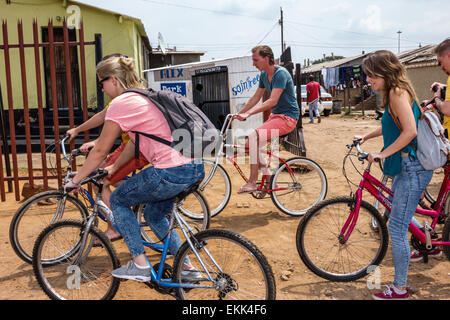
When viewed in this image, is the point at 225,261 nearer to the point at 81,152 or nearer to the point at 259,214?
the point at 81,152

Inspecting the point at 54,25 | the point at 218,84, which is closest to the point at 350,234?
the point at 218,84

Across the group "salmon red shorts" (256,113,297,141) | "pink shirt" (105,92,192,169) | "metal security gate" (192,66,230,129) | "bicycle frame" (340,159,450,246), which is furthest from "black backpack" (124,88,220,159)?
"metal security gate" (192,66,230,129)

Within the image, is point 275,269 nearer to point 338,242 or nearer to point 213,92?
point 338,242

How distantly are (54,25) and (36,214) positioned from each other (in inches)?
442

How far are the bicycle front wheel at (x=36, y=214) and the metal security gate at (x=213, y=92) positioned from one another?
26.9ft

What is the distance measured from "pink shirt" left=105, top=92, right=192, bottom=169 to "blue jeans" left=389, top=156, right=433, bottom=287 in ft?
5.34

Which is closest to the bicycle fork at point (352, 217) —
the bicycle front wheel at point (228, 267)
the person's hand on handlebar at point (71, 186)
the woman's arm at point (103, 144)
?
the bicycle front wheel at point (228, 267)

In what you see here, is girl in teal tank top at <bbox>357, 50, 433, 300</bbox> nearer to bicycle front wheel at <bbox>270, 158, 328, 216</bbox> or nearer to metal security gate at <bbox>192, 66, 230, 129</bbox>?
bicycle front wheel at <bbox>270, 158, 328, 216</bbox>

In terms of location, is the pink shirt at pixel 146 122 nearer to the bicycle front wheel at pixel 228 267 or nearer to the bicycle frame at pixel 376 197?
the bicycle front wheel at pixel 228 267

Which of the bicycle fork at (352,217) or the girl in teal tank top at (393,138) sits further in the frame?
the bicycle fork at (352,217)

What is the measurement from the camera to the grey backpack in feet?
10.7

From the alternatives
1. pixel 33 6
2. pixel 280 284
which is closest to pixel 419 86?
pixel 33 6

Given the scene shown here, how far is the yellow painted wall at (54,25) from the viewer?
13438 millimetres
